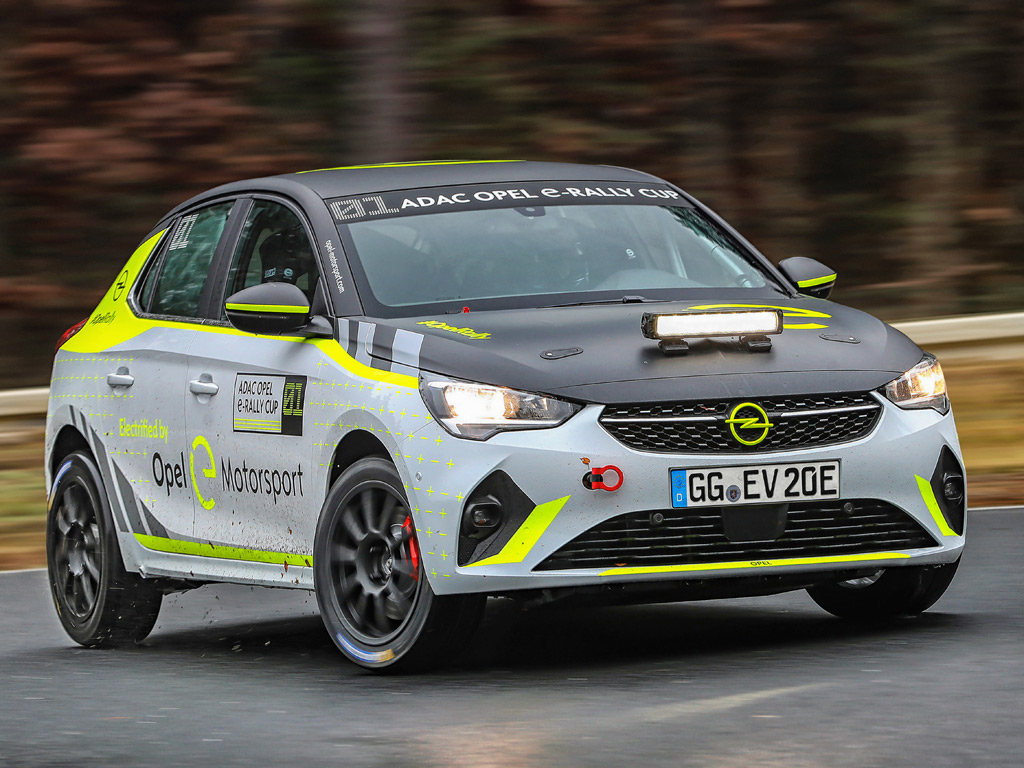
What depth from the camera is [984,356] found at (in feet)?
42.3

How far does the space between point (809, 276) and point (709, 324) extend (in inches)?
58.1

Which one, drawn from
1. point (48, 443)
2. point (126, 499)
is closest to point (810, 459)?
point (126, 499)

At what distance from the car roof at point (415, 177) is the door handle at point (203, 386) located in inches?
30.6

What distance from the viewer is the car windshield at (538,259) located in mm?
7699

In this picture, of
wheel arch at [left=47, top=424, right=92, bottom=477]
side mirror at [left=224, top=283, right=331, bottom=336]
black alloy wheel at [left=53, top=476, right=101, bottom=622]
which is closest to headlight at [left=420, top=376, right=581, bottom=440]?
side mirror at [left=224, top=283, right=331, bottom=336]

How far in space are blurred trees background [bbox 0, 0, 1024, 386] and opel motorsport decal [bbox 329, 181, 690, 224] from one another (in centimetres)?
852

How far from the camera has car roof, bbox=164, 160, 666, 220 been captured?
8.30 m

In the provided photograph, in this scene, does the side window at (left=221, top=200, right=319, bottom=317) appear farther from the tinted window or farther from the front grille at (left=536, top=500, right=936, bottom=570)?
the front grille at (left=536, top=500, right=936, bottom=570)

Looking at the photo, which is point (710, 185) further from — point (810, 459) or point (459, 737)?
point (459, 737)

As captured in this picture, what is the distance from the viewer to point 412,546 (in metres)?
6.90

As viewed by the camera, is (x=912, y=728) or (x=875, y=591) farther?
(x=875, y=591)

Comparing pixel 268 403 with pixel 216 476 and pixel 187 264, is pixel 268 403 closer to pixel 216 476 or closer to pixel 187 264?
pixel 216 476

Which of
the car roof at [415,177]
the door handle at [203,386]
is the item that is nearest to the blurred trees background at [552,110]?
the car roof at [415,177]

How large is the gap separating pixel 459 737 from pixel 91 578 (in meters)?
3.66
